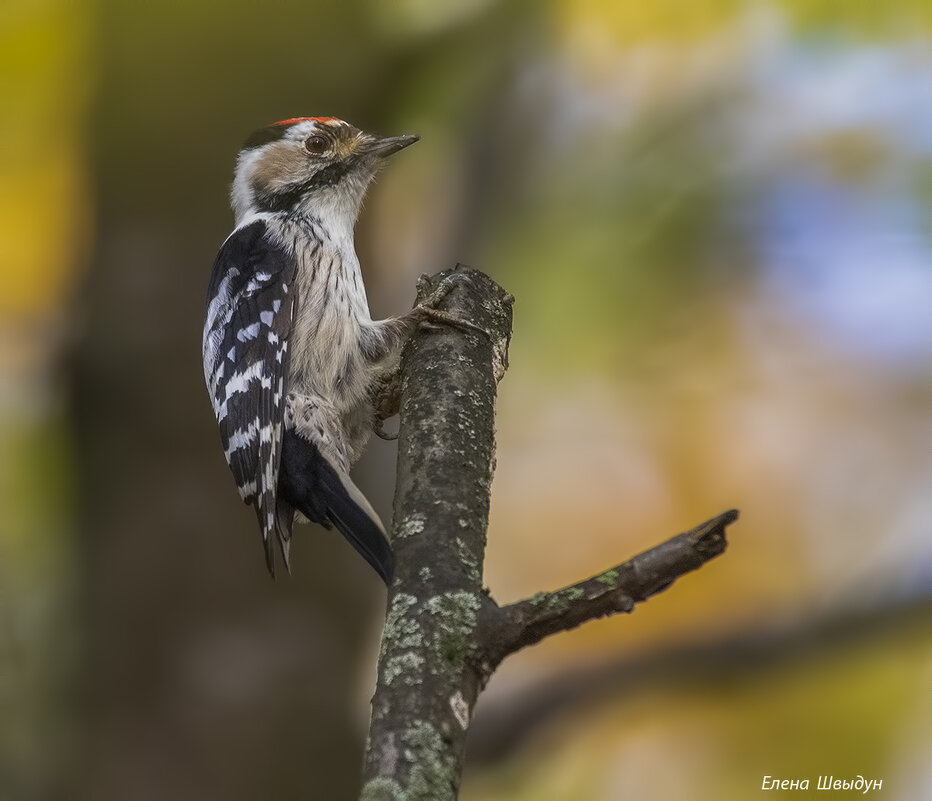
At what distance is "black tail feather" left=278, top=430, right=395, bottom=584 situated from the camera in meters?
2.93

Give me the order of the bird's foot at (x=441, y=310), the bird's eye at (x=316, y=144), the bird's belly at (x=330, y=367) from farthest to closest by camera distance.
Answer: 1. the bird's eye at (x=316, y=144)
2. the bird's belly at (x=330, y=367)
3. the bird's foot at (x=441, y=310)

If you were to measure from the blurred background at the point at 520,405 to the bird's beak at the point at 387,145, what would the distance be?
632 mm

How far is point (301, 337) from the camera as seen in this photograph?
375cm

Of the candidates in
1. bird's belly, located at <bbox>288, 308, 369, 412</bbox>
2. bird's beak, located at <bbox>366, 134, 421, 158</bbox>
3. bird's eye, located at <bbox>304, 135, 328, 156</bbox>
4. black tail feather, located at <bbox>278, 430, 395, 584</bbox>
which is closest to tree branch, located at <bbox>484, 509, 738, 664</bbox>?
black tail feather, located at <bbox>278, 430, 395, 584</bbox>

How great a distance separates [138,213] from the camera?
476cm

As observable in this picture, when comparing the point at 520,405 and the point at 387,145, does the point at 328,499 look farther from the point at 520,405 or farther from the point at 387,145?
the point at 520,405

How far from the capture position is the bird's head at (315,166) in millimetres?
4332

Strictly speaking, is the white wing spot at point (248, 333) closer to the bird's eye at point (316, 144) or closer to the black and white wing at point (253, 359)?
the black and white wing at point (253, 359)

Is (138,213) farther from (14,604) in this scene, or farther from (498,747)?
(498,747)

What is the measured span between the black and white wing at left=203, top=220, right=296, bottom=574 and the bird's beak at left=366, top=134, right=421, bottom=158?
558 mm

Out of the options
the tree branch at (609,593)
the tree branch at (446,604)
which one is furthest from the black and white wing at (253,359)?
the tree branch at (609,593)

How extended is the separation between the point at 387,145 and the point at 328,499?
1.76 meters

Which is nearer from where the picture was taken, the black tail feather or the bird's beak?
→ the black tail feather

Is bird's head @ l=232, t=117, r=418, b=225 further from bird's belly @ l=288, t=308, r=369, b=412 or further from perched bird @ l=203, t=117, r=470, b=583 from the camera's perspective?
bird's belly @ l=288, t=308, r=369, b=412
